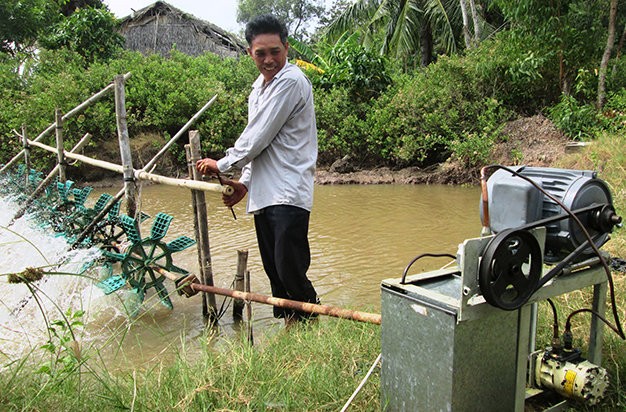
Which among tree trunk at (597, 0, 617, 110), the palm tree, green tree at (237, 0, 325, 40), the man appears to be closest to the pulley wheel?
the man

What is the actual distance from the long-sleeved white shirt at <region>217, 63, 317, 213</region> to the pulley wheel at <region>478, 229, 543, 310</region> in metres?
1.42

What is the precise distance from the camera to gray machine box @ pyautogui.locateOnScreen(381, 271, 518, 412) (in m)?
1.61

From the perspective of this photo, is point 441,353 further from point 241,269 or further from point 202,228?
point 202,228

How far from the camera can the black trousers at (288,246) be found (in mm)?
2795

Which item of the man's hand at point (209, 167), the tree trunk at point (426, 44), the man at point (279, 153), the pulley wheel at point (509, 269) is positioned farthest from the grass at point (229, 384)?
the tree trunk at point (426, 44)

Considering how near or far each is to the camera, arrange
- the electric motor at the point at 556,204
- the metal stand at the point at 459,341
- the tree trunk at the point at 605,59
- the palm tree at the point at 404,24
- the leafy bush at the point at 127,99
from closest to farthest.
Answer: the metal stand at the point at 459,341 < the electric motor at the point at 556,204 < the tree trunk at the point at 605,59 < the leafy bush at the point at 127,99 < the palm tree at the point at 404,24

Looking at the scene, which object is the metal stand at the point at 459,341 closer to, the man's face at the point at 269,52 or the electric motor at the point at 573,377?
the electric motor at the point at 573,377

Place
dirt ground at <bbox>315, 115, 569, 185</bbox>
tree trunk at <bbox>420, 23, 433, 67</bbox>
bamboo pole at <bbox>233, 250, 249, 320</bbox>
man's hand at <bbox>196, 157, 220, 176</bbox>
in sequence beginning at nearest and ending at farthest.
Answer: man's hand at <bbox>196, 157, 220, 176</bbox>
bamboo pole at <bbox>233, 250, 249, 320</bbox>
dirt ground at <bbox>315, 115, 569, 185</bbox>
tree trunk at <bbox>420, 23, 433, 67</bbox>

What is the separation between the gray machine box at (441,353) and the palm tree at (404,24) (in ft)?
43.7

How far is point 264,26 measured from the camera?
2.70 metres

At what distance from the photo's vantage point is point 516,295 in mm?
1588

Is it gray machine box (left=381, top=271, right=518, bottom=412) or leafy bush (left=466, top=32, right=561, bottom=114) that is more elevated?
leafy bush (left=466, top=32, right=561, bottom=114)

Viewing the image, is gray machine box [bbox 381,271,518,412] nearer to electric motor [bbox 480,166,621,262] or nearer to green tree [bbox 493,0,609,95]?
electric motor [bbox 480,166,621,262]

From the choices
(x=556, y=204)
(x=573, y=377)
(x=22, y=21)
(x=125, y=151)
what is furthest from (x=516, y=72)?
(x=22, y=21)
